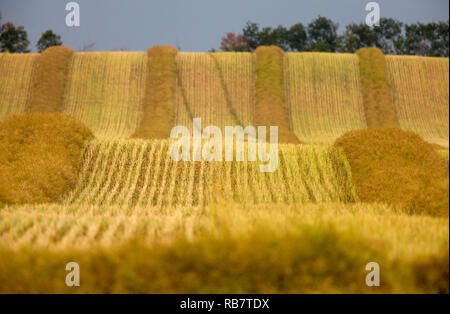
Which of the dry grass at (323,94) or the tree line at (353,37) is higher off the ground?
the tree line at (353,37)

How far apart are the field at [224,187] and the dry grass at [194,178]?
1.1 inches

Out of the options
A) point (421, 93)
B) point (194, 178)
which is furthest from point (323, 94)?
point (194, 178)

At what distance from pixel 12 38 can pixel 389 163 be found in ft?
78.5

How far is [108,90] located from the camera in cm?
1603

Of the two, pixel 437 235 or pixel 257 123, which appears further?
pixel 257 123

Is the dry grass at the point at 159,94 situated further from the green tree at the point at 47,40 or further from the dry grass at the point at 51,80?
the green tree at the point at 47,40

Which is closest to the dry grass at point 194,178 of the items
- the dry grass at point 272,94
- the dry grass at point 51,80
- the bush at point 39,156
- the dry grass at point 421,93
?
the bush at point 39,156

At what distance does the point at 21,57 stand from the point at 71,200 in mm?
13968

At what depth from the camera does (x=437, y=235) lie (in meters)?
1.90

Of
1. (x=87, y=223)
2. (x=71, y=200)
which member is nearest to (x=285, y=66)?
(x=71, y=200)

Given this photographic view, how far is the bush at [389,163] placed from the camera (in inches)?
164

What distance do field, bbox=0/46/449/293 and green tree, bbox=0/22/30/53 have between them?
7.51m
